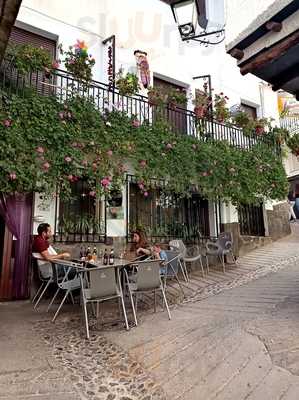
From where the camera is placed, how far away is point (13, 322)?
4574 mm

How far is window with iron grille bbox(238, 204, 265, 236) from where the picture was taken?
34.5ft

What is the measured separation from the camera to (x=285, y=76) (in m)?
3.66

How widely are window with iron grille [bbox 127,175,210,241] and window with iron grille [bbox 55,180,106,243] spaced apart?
799 millimetres

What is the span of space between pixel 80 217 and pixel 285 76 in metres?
5.06

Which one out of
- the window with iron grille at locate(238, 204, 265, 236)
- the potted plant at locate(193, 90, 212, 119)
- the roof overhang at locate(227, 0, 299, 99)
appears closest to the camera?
the roof overhang at locate(227, 0, 299, 99)

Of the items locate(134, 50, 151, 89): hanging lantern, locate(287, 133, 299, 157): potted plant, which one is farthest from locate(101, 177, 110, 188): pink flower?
locate(287, 133, 299, 157): potted plant

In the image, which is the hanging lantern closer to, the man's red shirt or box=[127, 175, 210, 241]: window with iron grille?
box=[127, 175, 210, 241]: window with iron grille

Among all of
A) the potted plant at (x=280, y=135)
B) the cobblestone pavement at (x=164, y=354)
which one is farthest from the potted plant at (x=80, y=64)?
the potted plant at (x=280, y=135)

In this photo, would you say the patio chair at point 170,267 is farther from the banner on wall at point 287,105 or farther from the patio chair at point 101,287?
the banner on wall at point 287,105

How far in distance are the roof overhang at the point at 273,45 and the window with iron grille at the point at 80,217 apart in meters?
4.60

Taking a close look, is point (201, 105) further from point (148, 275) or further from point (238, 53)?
point (148, 275)

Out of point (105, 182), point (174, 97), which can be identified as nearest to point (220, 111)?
point (174, 97)

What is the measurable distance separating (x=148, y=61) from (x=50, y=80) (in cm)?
338

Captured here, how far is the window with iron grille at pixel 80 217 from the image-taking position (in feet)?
22.3
